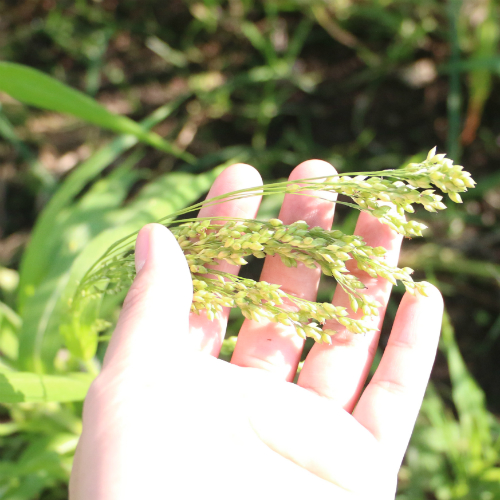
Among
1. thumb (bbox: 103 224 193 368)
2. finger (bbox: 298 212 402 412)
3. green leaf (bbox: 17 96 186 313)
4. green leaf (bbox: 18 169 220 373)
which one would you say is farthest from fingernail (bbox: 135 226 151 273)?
green leaf (bbox: 17 96 186 313)

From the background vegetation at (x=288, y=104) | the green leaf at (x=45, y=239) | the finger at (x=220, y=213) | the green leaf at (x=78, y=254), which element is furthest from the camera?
the background vegetation at (x=288, y=104)

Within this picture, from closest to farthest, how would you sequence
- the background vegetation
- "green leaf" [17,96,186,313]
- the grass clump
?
the grass clump → "green leaf" [17,96,186,313] → the background vegetation

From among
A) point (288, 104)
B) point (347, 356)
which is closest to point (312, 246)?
point (347, 356)

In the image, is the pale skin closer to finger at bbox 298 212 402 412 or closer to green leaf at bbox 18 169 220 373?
finger at bbox 298 212 402 412

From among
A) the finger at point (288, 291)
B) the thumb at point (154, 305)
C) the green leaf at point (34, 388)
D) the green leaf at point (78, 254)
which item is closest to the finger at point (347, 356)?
the finger at point (288, 291)

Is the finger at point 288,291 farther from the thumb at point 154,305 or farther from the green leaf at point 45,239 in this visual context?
the green leaf at point 45,239

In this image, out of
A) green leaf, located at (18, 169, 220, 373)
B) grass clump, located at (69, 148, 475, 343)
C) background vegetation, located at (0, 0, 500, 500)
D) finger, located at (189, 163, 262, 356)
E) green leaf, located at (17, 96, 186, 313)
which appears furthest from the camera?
background vegetation, located at (0, 0, 500, 500)

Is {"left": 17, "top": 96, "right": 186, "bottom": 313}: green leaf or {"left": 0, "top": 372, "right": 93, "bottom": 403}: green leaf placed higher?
{"left": 17, "top": 96, "right": 186, "bottom": 313}: green leaf

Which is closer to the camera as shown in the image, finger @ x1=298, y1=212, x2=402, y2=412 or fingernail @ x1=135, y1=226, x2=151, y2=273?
fingernail @ x1=135, y1=226, x2=151, y2=273
